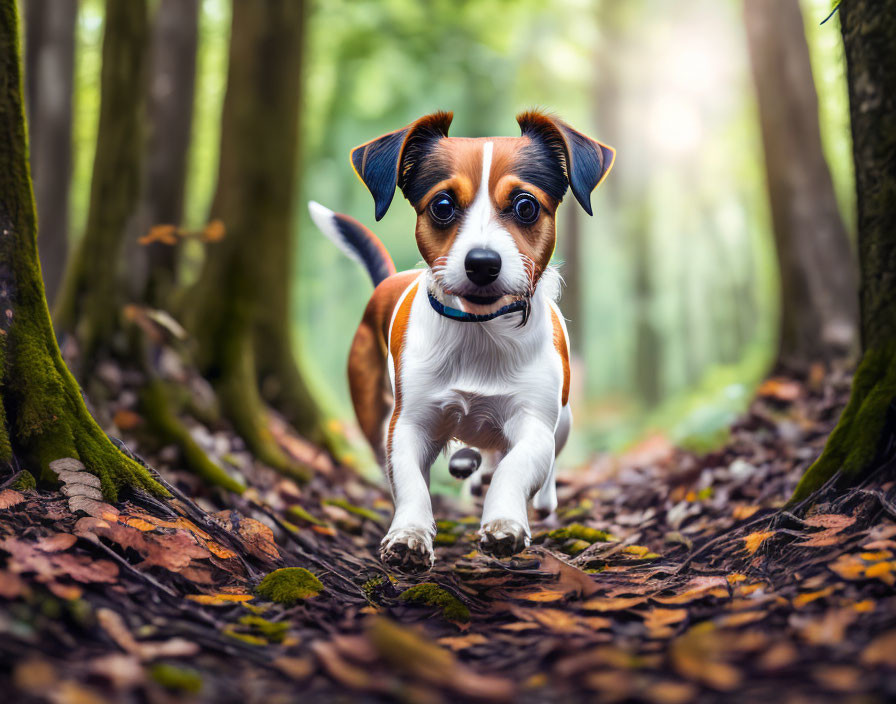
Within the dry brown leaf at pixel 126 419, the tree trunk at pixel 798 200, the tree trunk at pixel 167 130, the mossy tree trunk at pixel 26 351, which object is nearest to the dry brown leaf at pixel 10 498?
the mossy tree trunk at pixel 26 351

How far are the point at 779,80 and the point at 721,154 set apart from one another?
392 inches

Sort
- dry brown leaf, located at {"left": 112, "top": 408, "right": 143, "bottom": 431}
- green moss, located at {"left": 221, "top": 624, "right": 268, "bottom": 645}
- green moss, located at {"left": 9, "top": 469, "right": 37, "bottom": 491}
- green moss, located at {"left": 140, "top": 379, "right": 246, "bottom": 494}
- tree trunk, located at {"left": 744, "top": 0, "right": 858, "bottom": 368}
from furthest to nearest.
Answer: tree trunk, located at {"left": 744, "top": 0, "right": 858, "bottom": 368}
dry brown leaf, located at {"left": 112, "top": 408, "right": 143, "bottom": 431}
green moss, located at {"left": 140, "top": 379, "right": 246, "bottom": 494}
green moss, located at {"left": 9, "top": 469, "right": 37, "bottom": 491}
green moss, located at {"left": 221, "top": 624, "right": 268, "bottom": 645}

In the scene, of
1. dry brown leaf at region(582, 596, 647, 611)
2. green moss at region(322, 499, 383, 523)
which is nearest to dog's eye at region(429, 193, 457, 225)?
dry brown leaf at region(582, 596, 647, 611)

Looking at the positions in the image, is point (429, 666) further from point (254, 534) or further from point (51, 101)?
point (51, 101)

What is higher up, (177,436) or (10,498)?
(177,436)

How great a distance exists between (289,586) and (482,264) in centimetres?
140

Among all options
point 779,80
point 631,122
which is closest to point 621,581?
point 779,80

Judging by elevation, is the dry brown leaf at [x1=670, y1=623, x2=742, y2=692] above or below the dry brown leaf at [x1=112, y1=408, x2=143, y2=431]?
below

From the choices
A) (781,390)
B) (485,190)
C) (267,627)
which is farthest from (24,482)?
(781,390)

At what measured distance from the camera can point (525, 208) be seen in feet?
10.3

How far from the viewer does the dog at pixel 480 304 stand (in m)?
2.99

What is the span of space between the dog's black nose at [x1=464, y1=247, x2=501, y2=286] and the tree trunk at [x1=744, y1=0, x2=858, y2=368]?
4714mm

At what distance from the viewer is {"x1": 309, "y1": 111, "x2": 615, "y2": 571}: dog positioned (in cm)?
299

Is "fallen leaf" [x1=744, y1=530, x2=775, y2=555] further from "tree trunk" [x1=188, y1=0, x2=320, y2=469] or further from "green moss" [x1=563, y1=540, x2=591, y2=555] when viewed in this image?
"tree trunk" [x1=188, y1=0, x2=320, y2=469]
